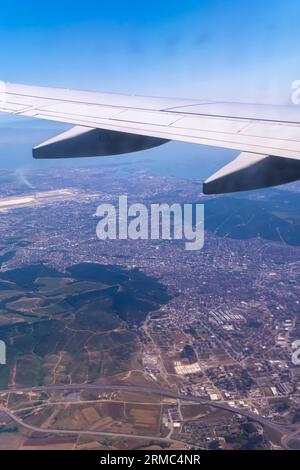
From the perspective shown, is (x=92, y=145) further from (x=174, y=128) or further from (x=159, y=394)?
(x=159, y=394)

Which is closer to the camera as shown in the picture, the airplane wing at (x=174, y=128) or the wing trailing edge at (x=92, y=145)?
the airplane wing at (x=174, y=128)

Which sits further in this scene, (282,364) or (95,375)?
(282,364)

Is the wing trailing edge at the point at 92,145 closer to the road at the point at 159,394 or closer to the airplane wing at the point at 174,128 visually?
the airplane wing at the point at 174,128

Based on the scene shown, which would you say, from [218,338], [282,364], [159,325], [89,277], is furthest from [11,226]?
[282,364]

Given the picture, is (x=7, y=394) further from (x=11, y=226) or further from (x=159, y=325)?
(x=11, y=226)

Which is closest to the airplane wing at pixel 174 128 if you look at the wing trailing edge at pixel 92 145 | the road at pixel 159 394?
the wing trailing edge at pixel 92 145

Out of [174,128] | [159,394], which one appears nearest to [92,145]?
[174,128]

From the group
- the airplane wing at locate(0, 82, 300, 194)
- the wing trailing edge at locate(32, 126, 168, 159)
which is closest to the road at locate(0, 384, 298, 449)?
the wing trailing edge at locate(32, 126, 168, 159)

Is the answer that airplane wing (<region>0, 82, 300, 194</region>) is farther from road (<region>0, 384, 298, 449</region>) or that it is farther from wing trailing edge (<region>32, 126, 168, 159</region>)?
road (<region>0, 384, 298, 449</region>)

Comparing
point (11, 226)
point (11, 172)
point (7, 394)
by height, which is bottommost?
point (7, 394)
